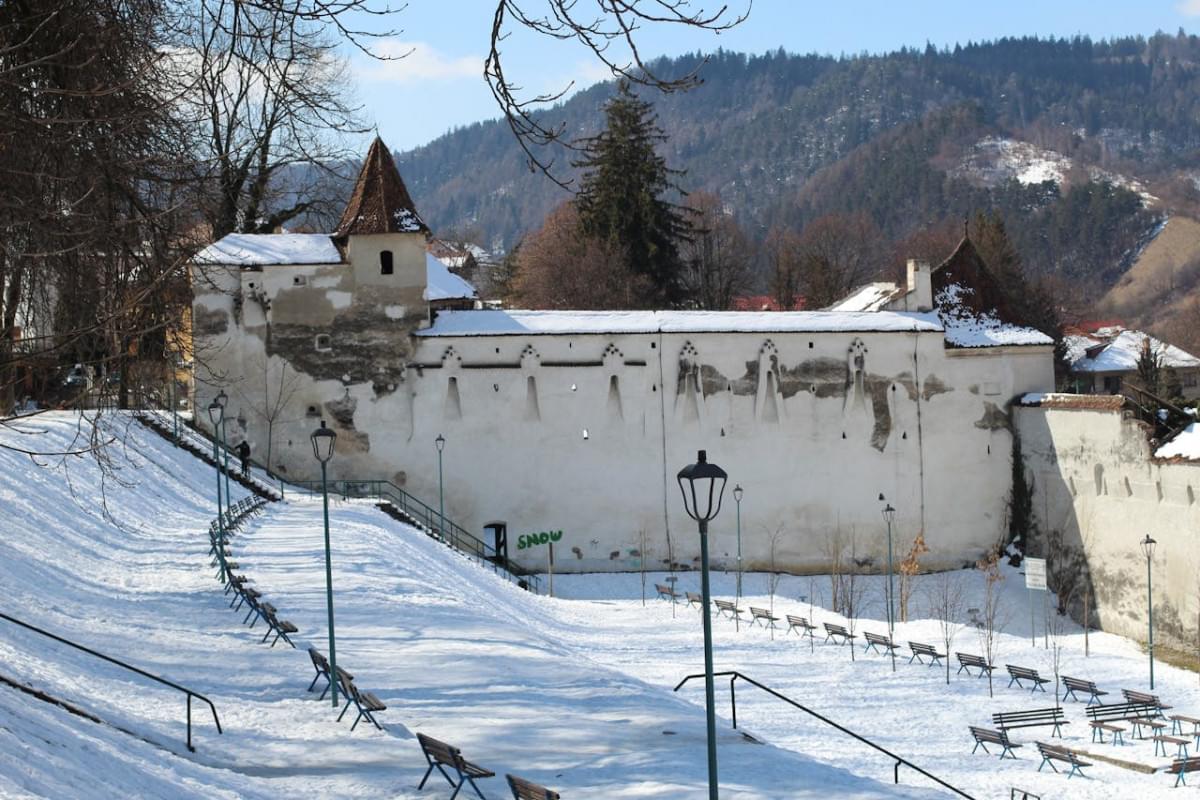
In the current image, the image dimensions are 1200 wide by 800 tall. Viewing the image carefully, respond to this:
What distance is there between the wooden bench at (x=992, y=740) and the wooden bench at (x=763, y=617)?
9102 mm

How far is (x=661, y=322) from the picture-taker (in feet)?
124

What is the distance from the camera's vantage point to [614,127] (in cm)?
5184

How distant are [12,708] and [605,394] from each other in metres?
27.1

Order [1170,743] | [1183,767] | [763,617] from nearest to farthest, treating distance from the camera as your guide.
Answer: [1183,767] < [1170,743] < [763,617]

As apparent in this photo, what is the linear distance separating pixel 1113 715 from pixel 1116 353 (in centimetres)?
5169

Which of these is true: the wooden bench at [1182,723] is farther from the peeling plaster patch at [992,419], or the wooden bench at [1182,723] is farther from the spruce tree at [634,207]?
the spruce tree at [634,207]

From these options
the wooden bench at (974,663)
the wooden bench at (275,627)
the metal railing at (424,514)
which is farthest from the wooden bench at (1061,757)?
the metal railing at (424,514)

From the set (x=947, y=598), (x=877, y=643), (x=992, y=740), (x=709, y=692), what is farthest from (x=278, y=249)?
(x=709, y=692)

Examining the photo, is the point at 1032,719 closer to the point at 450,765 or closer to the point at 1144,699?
the point at 1144,699

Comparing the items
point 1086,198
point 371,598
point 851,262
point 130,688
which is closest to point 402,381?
point 371,598

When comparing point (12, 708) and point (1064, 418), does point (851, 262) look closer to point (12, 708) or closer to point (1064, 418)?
point (1064, 418)

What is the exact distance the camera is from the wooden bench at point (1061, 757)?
18.4 meters

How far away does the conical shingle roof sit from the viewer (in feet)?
123

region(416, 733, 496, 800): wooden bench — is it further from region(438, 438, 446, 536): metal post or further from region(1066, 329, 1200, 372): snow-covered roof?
region(1066, 329, 1200, 372): snow-covered roof
